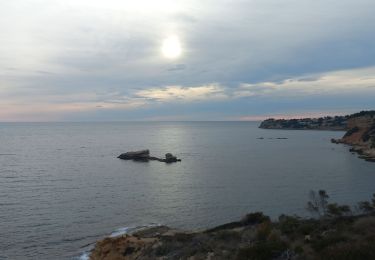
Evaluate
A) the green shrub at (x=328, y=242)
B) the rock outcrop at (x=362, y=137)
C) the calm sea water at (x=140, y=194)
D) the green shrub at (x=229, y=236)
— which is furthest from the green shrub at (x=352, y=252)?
the rock outcrop at (x=362, y=137)

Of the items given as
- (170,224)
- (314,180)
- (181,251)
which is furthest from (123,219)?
(314,180)

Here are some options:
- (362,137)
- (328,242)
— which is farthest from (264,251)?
(362,137)

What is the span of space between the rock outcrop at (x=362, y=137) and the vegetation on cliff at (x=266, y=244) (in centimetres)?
8500

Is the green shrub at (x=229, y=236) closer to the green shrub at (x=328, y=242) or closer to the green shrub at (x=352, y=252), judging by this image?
the green shrub at (x=328, y=242)

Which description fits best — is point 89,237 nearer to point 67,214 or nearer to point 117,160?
point 67,214

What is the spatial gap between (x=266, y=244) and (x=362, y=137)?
13865 cm

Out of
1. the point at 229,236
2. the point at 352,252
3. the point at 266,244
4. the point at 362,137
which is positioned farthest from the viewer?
the point at 362,137

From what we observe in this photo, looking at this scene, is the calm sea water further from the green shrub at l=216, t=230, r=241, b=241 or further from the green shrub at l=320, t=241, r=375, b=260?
the green shrub at l=320, t=241, r=375, b=260

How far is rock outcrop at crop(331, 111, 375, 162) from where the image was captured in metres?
112

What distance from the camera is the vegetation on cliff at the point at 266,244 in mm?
16219

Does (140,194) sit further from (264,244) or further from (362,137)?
(362,137)

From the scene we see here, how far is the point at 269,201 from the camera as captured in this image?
51.6 m

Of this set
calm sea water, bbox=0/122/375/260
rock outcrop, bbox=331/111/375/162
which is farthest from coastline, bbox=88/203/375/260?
rock outcrop, bbox=331/111/375/162

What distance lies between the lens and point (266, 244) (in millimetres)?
17828
